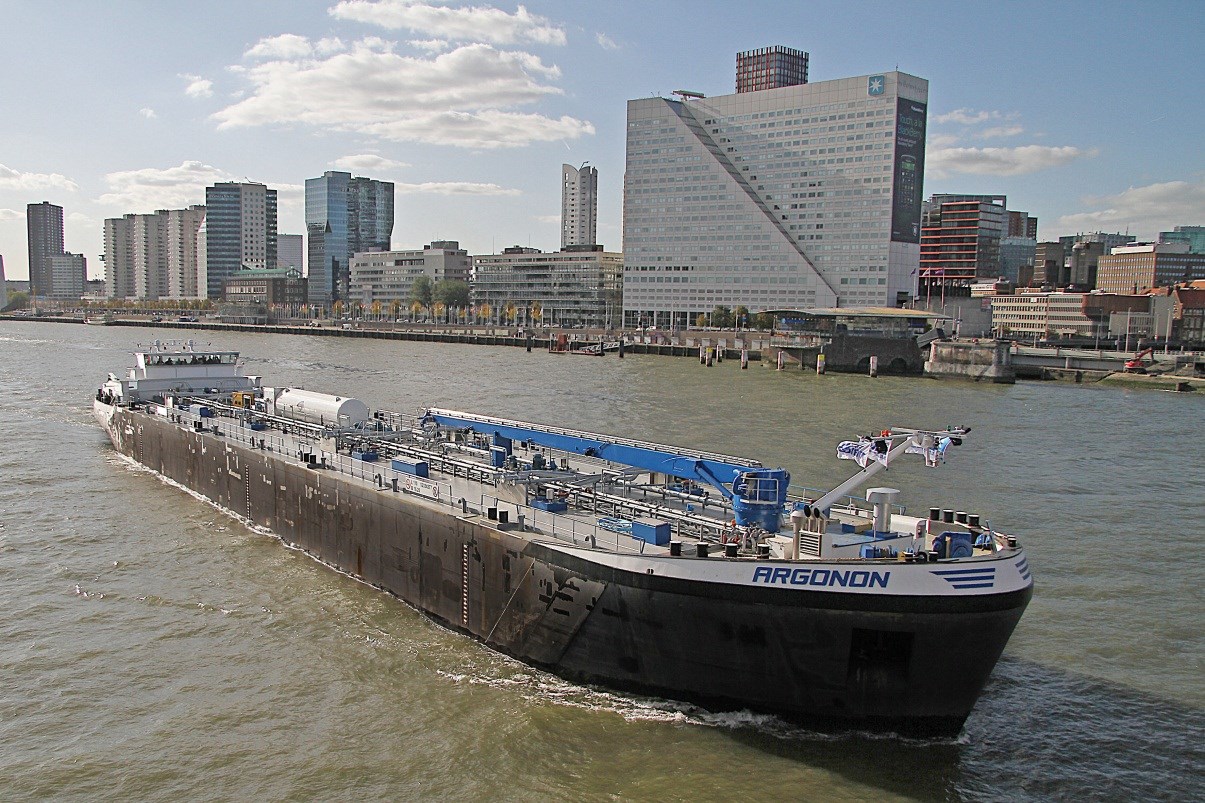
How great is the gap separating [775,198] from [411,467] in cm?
15328

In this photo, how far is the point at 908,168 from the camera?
15400cm

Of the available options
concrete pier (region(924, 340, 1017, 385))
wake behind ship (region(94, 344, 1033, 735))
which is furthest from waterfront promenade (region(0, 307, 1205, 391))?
wake behind ship (region(94, 344, 1033, 735))

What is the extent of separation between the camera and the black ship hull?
13883 millimetres

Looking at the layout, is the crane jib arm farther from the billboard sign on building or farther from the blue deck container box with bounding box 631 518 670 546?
the billboard sign on building

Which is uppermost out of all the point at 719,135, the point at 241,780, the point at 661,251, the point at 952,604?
the point at 719,135

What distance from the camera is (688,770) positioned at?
14.0m

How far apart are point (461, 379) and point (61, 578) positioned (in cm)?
5399

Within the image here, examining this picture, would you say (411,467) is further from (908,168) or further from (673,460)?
(908,168)

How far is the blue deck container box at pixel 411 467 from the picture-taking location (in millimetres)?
22109

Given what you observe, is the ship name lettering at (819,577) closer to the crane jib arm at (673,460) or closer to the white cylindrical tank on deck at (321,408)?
the crane jib arm at (673,460)

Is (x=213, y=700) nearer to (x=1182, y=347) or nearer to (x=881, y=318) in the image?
(x=881, y=318)

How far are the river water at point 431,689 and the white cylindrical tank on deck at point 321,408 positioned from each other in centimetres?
486

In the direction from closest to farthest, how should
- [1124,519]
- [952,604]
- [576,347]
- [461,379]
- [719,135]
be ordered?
1. [952,604]
2. [1124,519]
3. [461,379]
4. [576,347]
5. [719,135]

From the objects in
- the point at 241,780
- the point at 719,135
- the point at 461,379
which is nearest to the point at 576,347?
the point at 461,379
